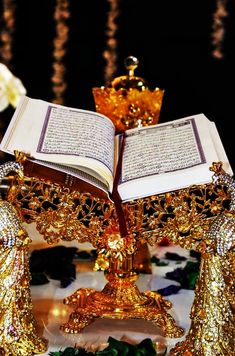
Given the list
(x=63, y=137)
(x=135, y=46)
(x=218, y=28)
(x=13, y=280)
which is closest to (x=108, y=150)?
(x=63, y=137)

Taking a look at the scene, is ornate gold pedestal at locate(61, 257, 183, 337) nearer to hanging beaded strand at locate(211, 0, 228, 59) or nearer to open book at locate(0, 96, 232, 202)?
open book at locate(0, 96, 232, 202)

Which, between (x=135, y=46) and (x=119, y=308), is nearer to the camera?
(x=119, y=308)

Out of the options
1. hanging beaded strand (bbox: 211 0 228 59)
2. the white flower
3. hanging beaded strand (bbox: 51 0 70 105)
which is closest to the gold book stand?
the white flower

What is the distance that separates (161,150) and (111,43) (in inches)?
103

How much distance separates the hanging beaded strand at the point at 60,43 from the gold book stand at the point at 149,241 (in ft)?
7.93

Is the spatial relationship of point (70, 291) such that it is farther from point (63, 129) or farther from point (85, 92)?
point (85, 92)

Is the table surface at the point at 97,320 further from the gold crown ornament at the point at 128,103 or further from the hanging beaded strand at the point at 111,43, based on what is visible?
the hanging beaded strand at the point at 111,43

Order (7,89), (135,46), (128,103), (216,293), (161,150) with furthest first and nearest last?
(135,46)
(7,89)
(128,103)
(161,150)
(216,293)

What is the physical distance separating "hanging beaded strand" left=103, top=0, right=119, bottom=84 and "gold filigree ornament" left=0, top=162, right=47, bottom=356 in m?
2.58

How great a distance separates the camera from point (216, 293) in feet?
3.51

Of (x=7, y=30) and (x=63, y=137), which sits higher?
(x=7, y=30)

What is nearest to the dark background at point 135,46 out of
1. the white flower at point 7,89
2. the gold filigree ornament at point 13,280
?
the white flower at point 7,89

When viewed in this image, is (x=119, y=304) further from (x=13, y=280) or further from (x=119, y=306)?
(x=13, y=280)

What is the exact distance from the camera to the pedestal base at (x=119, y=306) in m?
1.21
